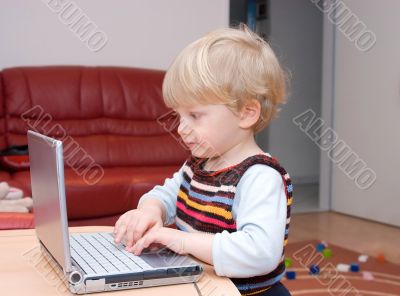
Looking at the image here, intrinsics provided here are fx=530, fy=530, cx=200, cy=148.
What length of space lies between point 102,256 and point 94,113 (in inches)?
102

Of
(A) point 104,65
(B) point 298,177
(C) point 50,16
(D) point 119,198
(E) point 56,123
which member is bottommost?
(B) point 298,177

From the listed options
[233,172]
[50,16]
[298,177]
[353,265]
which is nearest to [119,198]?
[353,265]

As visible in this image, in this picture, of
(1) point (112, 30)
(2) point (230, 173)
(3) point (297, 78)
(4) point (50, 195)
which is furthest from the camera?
(3) point (297, 78)

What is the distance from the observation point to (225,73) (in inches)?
34.6

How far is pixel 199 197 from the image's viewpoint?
959mm

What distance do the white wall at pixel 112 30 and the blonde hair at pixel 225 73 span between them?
9.06 ft

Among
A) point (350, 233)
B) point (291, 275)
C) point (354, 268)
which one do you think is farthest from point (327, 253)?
point (350, 233)

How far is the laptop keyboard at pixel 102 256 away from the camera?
701 millimetres

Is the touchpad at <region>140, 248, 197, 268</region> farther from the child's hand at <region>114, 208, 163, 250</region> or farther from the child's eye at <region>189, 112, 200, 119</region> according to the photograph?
the child's eye at <region>189, 112, 200, 119</region>

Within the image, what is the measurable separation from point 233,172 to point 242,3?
209 inches

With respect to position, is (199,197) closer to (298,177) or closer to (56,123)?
(56,123)

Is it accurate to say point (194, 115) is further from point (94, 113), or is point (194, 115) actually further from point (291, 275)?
point (94, 113)

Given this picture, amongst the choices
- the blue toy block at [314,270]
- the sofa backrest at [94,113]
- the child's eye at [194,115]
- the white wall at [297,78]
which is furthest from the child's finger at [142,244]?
the white wall at [297,78]

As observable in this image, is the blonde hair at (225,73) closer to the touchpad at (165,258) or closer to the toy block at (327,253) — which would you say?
the touchpad at (165,258)
